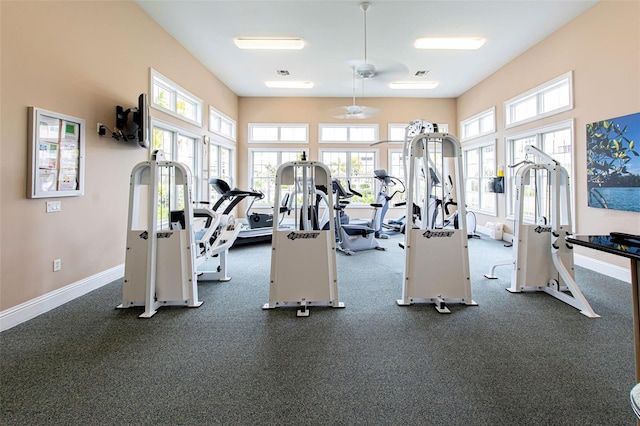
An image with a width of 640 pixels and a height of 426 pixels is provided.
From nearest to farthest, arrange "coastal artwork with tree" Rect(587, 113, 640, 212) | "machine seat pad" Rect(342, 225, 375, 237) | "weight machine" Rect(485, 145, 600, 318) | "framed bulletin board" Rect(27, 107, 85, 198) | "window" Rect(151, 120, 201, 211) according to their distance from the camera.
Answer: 1. "framed bulletin board" Rect(27, 107, 85, 198)
2. "weight machine" Rect(485, 145, 600, 318)
3. "coastal artwork with tree" Rect(587, 113, 640, 212)
4. "window" Rect(151, 120, 201, 211)
5. "machine seat pad" Rect(342, 225, 375, 237)

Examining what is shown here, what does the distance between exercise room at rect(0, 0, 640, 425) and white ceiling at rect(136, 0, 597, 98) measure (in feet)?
0.14

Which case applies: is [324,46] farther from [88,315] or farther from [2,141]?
[88,315]

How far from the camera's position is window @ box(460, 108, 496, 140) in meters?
6.88

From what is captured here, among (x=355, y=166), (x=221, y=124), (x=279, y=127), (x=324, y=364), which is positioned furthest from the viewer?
(x=355, y=166)

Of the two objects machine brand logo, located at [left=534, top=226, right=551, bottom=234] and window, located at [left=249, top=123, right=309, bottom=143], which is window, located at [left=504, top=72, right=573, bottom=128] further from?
window, located at [left=249, top=123, right=309, bottom=143]

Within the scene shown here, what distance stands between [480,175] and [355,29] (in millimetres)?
4920

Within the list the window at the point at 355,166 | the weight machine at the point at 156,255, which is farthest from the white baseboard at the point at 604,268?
the weight machine at the point at 156,255

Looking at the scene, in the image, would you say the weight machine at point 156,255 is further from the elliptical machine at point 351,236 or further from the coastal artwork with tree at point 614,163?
the coastal artwork with tree at point 614,163

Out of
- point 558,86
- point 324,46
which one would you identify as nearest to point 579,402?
point 558,86

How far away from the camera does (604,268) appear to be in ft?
13.4

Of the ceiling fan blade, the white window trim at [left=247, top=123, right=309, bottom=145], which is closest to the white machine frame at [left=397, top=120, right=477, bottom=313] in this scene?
the ceiling fan blade

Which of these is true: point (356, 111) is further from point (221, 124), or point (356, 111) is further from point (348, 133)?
point (221, 124)

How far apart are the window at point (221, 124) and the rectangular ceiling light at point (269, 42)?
77.1 inches

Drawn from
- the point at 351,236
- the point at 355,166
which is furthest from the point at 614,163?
the point at 355,166
